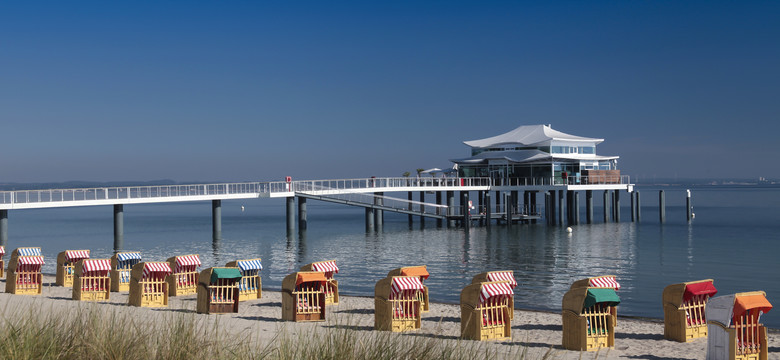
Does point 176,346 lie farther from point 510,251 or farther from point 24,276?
point 510,251

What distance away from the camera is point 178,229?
57.3 metres

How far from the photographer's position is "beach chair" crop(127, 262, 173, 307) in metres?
17.8

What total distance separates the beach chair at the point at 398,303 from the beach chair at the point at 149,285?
6298 mm

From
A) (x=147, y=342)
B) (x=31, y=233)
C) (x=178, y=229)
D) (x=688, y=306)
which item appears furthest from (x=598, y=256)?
(x=31, y=233)

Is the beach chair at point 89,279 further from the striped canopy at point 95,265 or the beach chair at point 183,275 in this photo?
the beach chair at point 183,275

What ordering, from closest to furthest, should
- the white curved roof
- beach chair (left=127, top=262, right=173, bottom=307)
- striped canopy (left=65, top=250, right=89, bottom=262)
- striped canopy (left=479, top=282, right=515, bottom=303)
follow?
striped canopy (left=479, top=282, right=515, bottom=303) < beach chair (left=127, top=262, right=173, bottom=307) < striped canopy (left=65, top=250, right=89, bottom=262) < the white curved roof

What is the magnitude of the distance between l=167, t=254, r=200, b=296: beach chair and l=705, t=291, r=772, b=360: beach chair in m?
13.8

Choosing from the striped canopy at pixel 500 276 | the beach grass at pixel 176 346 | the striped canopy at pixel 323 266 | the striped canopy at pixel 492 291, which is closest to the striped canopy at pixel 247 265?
the striped canopy at pixel 323 266

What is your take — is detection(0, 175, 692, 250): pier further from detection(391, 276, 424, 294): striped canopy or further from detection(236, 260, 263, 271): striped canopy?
detection(391, 276, 424, 294): striped canopy

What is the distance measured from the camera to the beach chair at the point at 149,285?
17797 mm

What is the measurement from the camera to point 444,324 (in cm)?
1592

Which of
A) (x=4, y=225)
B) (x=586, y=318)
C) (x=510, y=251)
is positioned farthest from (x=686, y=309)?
(x=4, y=225)

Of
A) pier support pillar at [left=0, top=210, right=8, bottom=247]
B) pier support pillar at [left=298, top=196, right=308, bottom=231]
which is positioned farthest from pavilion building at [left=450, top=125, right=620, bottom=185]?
pier support pillar at [left=0, top=210, right=8, bottom=247]

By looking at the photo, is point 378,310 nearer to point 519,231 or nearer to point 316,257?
point 316,257
